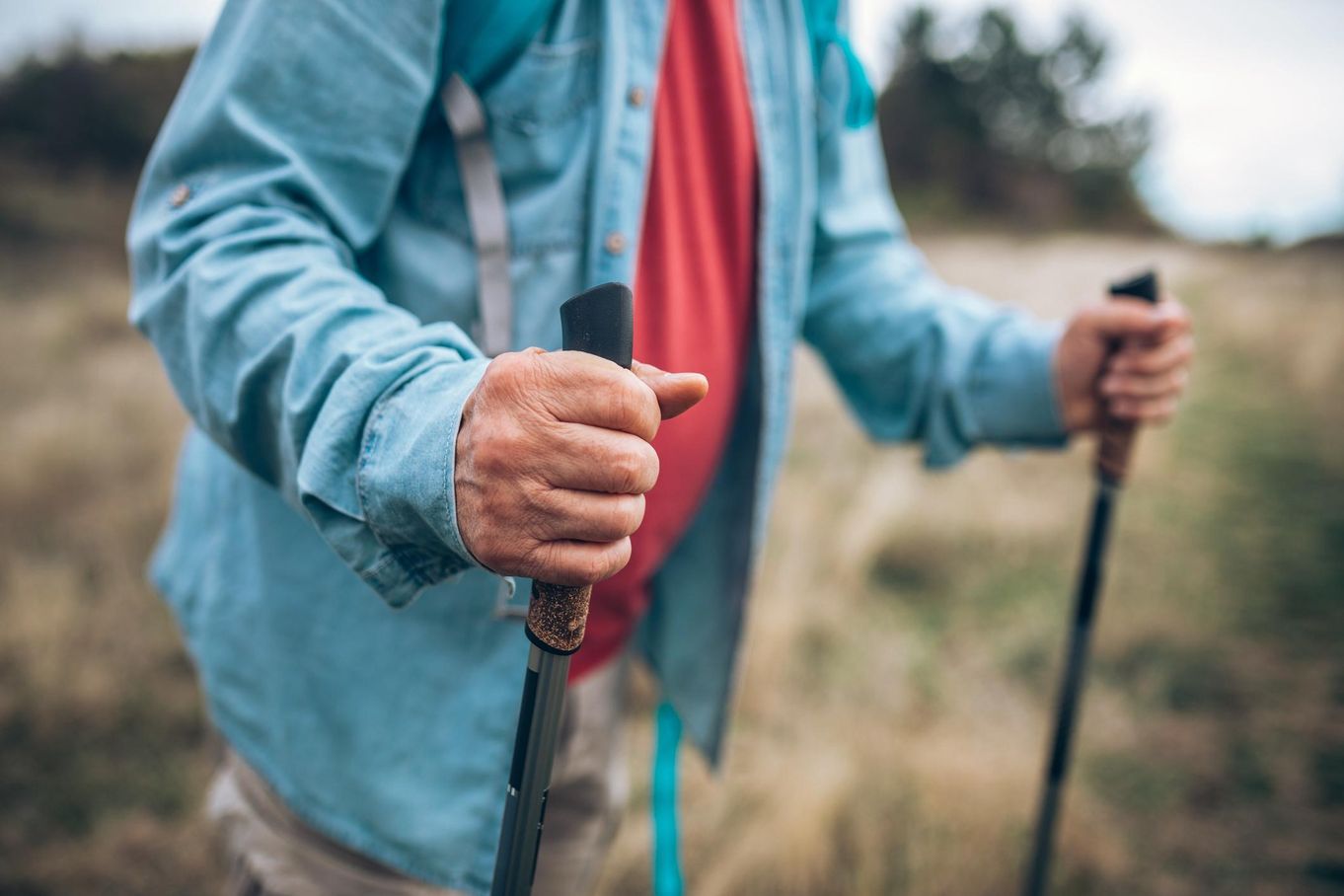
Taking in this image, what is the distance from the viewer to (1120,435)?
1646 mm

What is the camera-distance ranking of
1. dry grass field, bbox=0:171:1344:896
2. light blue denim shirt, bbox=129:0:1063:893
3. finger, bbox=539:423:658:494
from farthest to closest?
dry grass field, bbox=0:171:1344:896
light blue denim shirt, bbox=129:0:1063:893
finger, bbox=539:423:658:494

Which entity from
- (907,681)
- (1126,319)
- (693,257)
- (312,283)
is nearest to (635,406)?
(312,283)

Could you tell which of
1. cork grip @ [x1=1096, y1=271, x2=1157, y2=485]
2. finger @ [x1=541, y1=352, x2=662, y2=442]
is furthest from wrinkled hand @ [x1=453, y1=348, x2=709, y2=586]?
cork grip @ [x1=1096, y1=271, x2=1157, y2=485]

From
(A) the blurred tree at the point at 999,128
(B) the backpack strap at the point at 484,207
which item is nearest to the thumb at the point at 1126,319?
(B) the backpack strap at the point at 484,207

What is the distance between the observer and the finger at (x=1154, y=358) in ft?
5.02

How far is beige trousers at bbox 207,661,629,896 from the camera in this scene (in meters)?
1.29

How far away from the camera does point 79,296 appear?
9.40m

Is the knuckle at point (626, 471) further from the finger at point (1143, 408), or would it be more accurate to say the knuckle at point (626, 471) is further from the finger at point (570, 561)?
the finger at point (1143, 408)

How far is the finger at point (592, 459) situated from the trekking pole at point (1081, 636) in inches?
51.1

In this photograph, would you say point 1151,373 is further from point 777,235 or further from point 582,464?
point 582,464

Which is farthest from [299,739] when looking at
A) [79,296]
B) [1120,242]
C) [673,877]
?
[1120,242]

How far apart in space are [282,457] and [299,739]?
55cm

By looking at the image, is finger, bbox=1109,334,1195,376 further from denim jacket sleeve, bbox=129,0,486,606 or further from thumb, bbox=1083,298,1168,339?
denim jacket sleeve, bbox=129,0,486,606

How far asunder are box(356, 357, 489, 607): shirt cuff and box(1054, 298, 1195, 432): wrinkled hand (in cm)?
128
